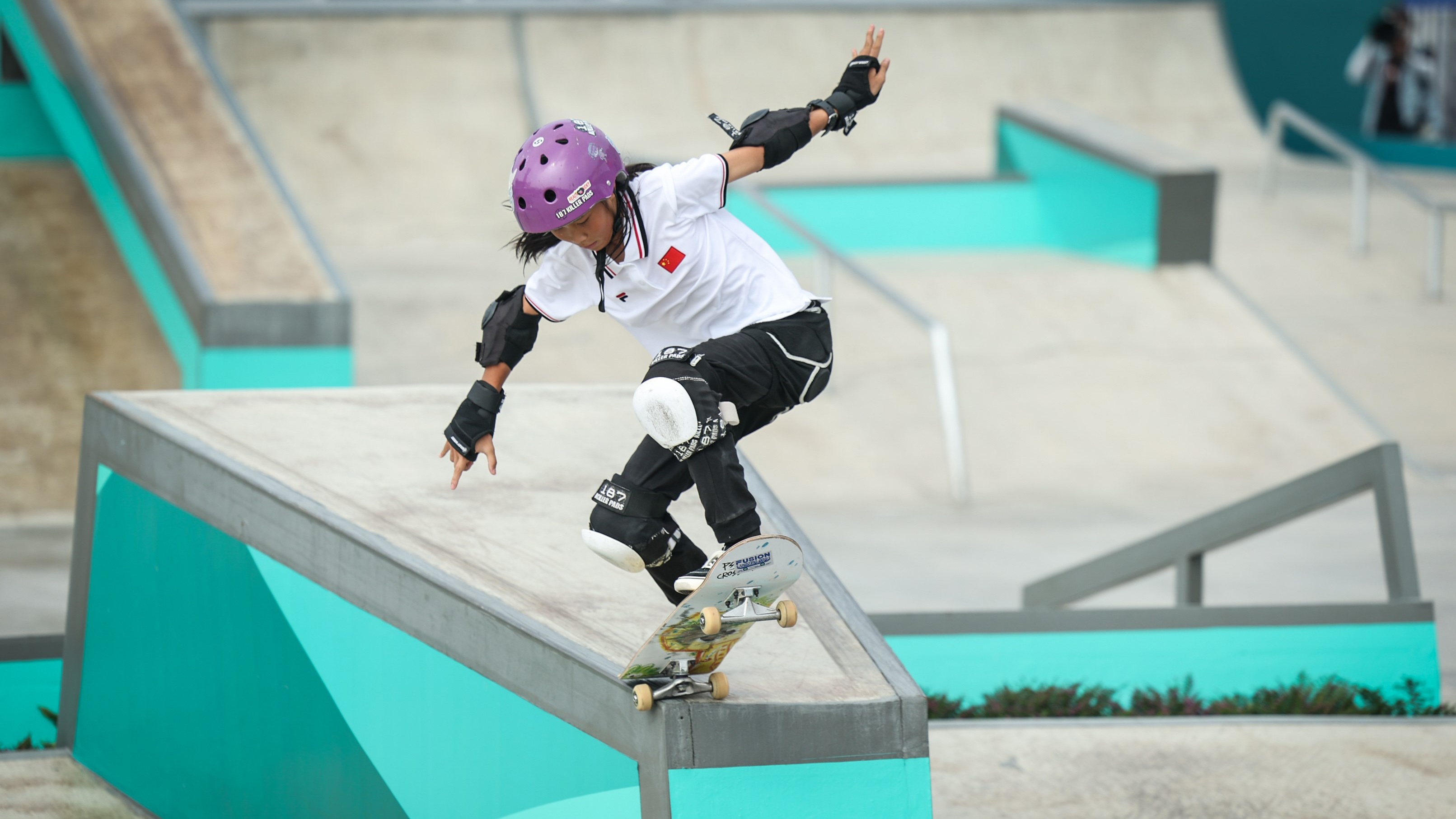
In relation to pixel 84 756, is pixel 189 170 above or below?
above

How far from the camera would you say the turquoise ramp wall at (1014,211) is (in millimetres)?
12227

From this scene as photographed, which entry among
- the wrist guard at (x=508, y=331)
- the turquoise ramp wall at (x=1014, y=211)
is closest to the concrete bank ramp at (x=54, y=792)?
the wrist guard at (x=508, y=331)

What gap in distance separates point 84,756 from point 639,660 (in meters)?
2.75

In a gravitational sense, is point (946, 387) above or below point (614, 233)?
below

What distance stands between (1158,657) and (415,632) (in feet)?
9.81

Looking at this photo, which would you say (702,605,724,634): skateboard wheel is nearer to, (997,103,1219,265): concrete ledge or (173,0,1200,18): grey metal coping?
(997,103,1219,265): concrete ledge

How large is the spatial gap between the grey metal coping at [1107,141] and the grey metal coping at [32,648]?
9.03 meters

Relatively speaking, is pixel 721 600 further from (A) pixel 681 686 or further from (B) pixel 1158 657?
(B) pixel 1158 657

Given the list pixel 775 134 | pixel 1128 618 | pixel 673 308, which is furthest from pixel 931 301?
pixel 673 308

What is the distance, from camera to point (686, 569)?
3547mm

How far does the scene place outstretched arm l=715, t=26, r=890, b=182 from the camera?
3598 millimetres

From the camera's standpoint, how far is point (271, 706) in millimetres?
4336

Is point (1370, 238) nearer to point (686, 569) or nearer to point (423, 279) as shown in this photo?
point (423, 279)

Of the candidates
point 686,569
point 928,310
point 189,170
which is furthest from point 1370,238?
point 686,569
